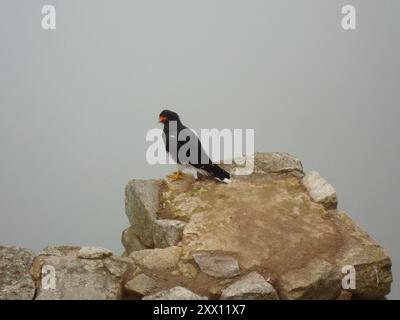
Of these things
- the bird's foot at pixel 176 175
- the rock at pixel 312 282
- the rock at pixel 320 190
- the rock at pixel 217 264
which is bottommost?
the rock at pixel 312 282

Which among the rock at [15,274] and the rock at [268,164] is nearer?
the rock at [15,274]

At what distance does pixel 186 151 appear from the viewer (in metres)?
11.7

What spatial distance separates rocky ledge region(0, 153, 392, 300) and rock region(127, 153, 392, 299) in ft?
0.07

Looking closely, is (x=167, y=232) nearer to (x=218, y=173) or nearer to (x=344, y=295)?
(x=218, y=173)

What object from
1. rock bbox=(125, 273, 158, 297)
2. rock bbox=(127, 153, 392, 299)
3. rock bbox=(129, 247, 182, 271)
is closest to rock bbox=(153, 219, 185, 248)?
rock bbox=(127, 153, 392, 299)

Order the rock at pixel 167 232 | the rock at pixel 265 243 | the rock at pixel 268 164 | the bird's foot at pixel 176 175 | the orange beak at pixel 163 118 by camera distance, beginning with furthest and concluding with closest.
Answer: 1. the rock at pixel 268 164
2. the bird's foot at pixel 176 175
3. the orange beak at pixel 163 118
4. the rock at pixel 167 232
5. the rock at pixel 265 243

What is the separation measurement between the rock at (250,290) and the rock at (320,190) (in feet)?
11.8

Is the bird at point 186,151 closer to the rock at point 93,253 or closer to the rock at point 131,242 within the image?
the rock at point 131,242

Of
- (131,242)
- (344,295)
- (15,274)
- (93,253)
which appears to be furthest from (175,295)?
(131,242)

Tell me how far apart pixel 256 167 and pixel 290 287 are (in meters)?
5.03

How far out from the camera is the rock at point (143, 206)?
1130cm

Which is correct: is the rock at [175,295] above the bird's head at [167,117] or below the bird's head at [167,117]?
below

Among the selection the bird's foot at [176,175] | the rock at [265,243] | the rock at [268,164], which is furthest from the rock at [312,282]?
the bird's foot at [176,175]
